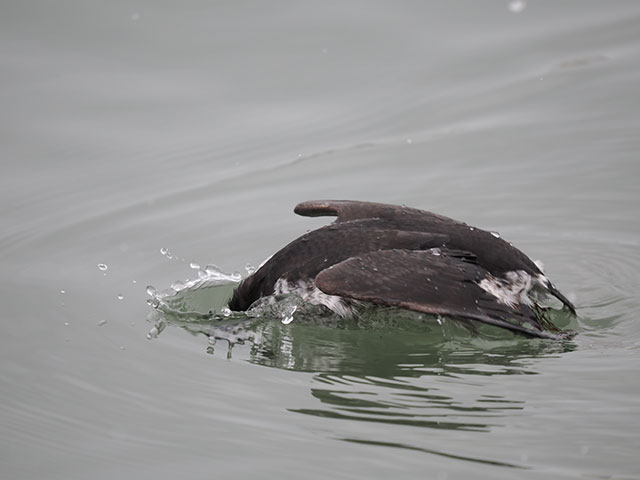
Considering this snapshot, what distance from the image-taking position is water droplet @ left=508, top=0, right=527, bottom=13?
1097 cm

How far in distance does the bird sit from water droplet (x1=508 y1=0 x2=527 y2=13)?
4905 millimetres

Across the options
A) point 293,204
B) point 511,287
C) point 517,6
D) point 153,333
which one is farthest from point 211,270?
point 517,6

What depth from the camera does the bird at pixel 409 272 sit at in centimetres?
566

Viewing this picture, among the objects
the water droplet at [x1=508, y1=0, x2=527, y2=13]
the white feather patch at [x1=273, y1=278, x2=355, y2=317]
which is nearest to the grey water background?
the water droplet at [x1=508, y1=0, x2=527, y2=13]

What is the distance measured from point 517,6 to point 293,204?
4011 millimetres

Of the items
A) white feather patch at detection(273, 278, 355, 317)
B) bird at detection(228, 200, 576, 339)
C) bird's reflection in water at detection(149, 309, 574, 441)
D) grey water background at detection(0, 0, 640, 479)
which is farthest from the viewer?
white feather patch at detection(273, 278, 355, 317)

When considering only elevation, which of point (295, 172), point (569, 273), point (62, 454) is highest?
point (295, 172)

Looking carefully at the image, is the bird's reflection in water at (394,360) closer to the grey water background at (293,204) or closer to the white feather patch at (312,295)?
the grey water background at (293,204)

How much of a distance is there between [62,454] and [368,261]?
188 centimetres

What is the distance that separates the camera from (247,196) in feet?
28.1

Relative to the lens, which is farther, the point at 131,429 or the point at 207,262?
the point at 207,262

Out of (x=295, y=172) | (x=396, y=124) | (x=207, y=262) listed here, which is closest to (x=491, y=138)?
(x=396, y=124)

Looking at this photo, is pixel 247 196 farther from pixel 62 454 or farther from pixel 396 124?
pixel 62 454

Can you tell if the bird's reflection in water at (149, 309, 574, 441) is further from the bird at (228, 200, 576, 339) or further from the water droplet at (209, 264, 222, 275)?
the water droplet at (209, 264, 222, 275)
